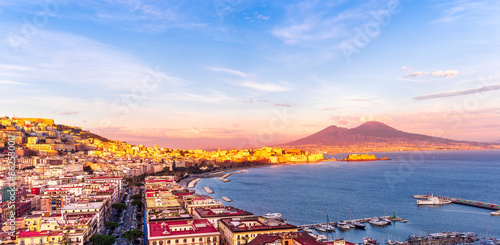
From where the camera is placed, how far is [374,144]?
168250 millimetres

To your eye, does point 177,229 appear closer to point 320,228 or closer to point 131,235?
point 131,235

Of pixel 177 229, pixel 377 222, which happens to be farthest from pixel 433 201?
pixel 177 229

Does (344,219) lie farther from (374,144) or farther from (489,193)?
(374,144)

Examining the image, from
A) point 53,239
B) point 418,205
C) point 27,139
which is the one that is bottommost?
point 418,205

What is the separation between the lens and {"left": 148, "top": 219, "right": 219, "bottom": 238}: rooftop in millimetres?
12453

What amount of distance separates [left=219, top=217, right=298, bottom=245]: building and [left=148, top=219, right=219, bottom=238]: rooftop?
0.65m

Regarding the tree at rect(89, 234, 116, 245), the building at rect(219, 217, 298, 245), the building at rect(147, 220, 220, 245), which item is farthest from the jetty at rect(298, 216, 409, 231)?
the tree at rect(89, 234, 116, 245)

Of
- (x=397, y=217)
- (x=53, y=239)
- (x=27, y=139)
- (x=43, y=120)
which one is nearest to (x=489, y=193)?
(x=397, y=217)

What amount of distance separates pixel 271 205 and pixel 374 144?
15061 cm

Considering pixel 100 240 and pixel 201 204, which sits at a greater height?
pixel 201 204

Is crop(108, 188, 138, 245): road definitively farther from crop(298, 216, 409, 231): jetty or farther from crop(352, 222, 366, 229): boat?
crop(352, 222, 366, 229): boat

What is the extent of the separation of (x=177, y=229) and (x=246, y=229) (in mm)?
2390

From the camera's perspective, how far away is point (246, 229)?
12984 millimetres

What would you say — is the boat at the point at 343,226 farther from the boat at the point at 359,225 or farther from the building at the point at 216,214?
the building at the point at 216,214
